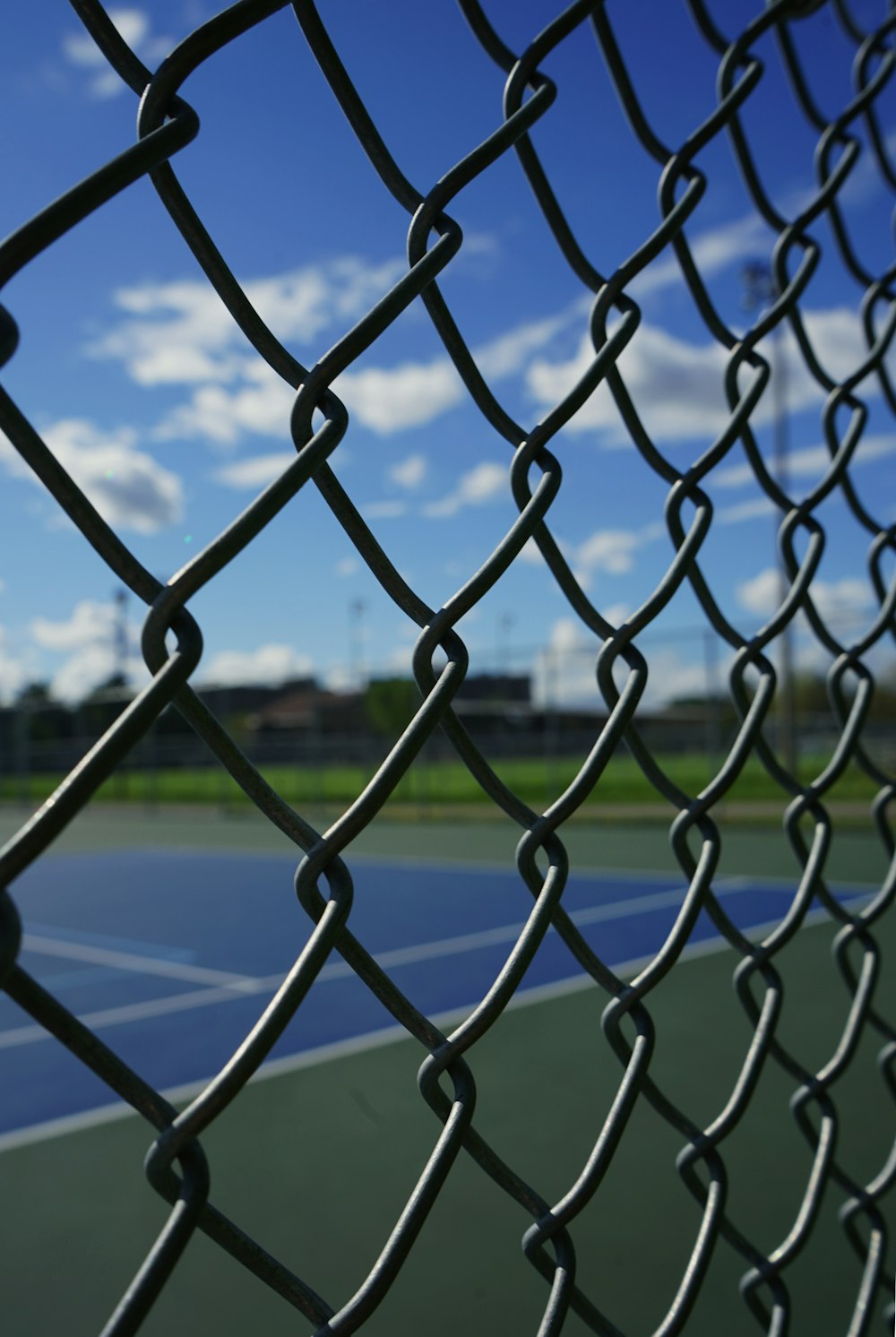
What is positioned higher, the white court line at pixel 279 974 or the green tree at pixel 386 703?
the green tree at pixel 386 703

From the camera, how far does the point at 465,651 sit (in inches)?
23.9

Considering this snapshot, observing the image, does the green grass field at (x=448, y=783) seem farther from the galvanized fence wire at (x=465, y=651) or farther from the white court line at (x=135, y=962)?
the galvanized fence wire at (x=465, y=651)

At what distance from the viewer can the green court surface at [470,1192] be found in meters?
2.68

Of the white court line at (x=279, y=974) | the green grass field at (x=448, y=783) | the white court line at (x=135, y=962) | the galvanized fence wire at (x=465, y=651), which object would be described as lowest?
the white court line at (x=135, y=962)

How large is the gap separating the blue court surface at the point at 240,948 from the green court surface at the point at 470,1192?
0.58 m

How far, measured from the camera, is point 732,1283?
276 centimetres

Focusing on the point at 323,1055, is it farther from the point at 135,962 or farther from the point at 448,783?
the point at 448,783

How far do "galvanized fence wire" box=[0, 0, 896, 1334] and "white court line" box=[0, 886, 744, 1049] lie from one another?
361 centimetres

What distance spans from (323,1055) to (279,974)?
1937 millimetres

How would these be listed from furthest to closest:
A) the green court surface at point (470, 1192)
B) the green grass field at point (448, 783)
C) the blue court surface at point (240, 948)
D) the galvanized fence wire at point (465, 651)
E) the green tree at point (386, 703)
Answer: the green tree at point (386, 703) → the green grass field at point (448, 783) → the blue court surface at point (240, 948) → the green court surface at point (470, 1192) → the galvanized fence wire at point (465, 651)

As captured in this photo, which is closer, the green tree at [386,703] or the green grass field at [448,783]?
the green grass field at [448,783]

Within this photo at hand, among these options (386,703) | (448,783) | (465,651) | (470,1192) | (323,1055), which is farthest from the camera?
(386,703)

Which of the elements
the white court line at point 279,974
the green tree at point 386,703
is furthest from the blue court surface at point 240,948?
the green tree at point 386,703

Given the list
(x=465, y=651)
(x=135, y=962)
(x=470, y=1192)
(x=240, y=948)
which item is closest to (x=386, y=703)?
(x=240, y=948)
